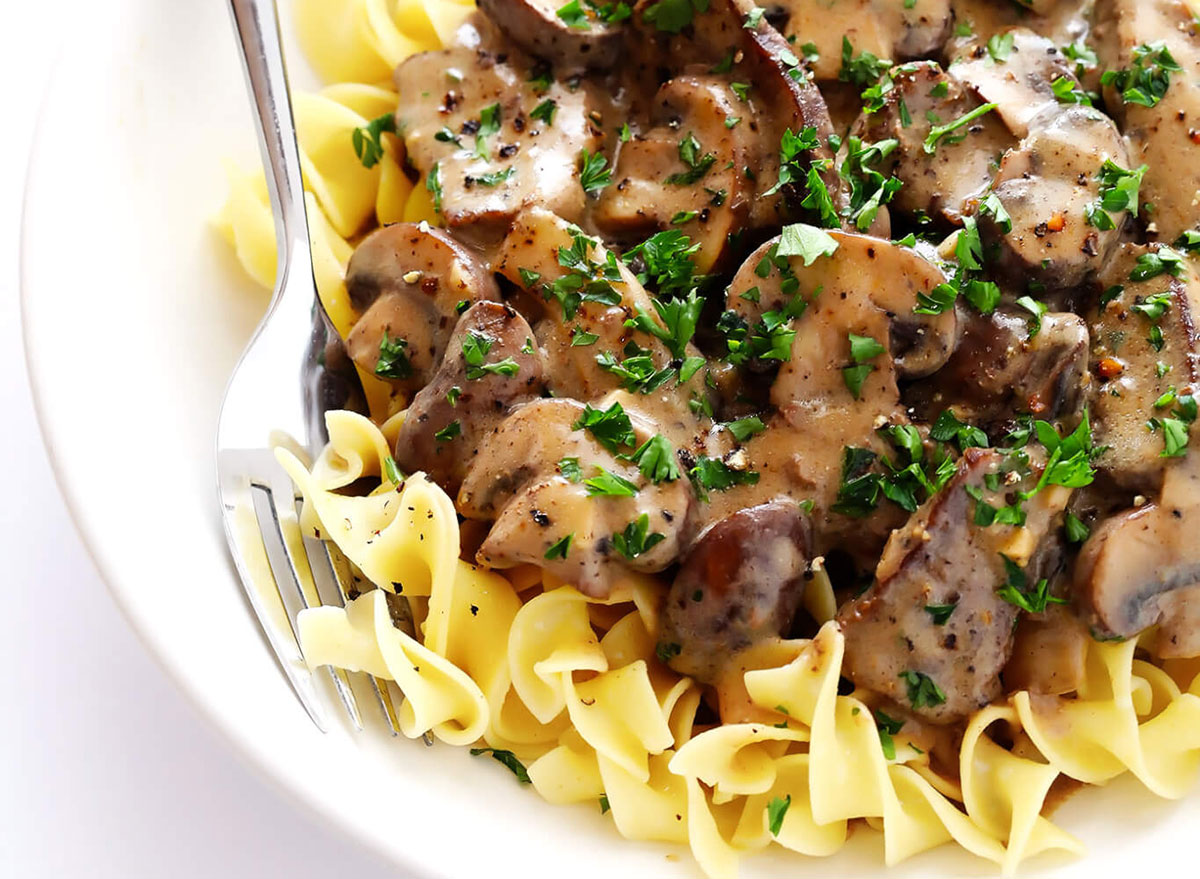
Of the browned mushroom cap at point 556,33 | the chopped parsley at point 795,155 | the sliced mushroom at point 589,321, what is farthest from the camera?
the browned mushroom cap at point 556,33

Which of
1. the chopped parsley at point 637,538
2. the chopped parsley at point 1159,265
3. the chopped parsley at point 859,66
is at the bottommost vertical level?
the chopped parsley at point 637,538

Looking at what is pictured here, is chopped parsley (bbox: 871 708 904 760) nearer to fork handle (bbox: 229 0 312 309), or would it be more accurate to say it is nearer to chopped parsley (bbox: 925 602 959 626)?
chopped parsley (bbox: 925 602 959 626)

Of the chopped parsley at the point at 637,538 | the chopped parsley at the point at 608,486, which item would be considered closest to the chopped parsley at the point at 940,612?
the chopped parsley at the point at 637,538

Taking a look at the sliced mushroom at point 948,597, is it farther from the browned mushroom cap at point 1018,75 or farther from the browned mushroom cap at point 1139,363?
the browned mushroom cap at point 1018,75

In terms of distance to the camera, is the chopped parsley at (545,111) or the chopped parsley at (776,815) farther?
the chopped parsley at (545,111)

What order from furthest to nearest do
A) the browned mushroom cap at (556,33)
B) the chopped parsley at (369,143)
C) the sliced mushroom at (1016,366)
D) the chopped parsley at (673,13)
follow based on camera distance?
the chopped parsley at (369,143)
the browned mushroom cap at (556,33)
the chopped parsley at (673,13)
the sliced mushroom at (1016,366)

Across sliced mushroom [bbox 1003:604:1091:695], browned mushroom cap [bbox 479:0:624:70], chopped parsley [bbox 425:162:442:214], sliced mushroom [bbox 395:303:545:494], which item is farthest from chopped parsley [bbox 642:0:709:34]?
sliced mushroom [bbox 1003:604:1091:695]

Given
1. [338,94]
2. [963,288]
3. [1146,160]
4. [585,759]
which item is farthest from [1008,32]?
[585,759]
